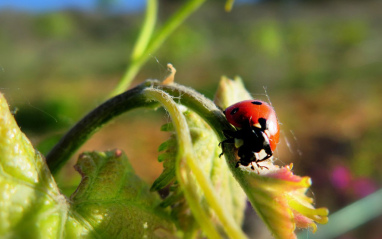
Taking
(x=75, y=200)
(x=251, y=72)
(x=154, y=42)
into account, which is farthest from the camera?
(x=251, y=72)

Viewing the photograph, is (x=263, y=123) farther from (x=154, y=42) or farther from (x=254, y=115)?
(x=154, y=42)

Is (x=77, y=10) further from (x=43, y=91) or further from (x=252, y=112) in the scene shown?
(x=252, y=112)

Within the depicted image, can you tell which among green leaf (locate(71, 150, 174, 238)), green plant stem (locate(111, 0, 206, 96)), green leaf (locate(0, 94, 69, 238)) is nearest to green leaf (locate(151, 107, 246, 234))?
green leaf (locate(71, 150, 174, 238))

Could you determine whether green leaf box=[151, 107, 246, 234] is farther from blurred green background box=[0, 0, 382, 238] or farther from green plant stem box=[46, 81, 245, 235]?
blurred green background box=[0, 0, 382, 238]

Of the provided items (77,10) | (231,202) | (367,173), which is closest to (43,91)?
(77,10)

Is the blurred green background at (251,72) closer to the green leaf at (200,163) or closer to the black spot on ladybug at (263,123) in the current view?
the green leaf at (200,163)

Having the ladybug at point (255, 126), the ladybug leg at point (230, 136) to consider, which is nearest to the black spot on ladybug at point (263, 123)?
the ladybug at point (255, 126)

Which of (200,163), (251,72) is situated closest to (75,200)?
(200,163)
